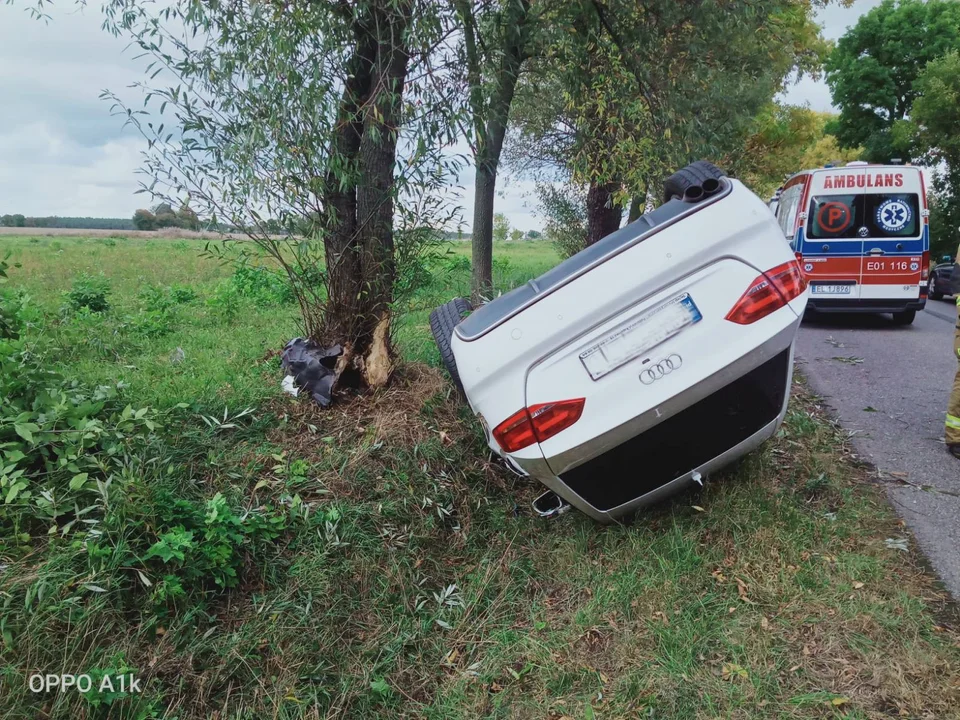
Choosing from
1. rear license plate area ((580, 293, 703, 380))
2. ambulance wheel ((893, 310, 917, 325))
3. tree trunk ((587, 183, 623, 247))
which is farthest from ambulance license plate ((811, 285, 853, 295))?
rear license plate area ((580, 293, 703, 380))

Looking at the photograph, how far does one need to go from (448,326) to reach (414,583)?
181 cm

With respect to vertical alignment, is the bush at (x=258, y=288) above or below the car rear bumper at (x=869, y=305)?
above

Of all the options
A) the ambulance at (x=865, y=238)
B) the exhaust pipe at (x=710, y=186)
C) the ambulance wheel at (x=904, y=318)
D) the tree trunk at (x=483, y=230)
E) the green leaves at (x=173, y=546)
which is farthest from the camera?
the ambulance wheel at (x=904, y=318)

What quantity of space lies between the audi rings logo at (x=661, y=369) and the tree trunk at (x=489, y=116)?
7.63ft

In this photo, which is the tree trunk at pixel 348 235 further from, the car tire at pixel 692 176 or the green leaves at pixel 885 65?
the green leaves at pixel 885 65

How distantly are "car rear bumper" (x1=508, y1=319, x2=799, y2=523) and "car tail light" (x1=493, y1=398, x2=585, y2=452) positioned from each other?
0.12 m

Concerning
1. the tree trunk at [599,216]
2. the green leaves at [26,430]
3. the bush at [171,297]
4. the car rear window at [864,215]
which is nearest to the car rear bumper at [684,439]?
the green leaves at [26,430]

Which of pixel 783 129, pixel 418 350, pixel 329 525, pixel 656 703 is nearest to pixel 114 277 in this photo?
pixel 418 350

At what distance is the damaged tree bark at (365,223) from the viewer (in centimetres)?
449

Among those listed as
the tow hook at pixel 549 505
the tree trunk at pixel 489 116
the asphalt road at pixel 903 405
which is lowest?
the asphalt road at pixel 903 405

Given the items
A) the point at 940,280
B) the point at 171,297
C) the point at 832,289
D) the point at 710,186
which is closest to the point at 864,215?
the point at 832,289

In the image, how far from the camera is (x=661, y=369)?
293 centimetres

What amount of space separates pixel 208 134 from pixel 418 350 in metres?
2.40

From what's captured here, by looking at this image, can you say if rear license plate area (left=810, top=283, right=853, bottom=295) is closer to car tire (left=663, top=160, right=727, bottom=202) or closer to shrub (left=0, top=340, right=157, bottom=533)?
car tire (left=663, top=160, right=727, bottom=202)
